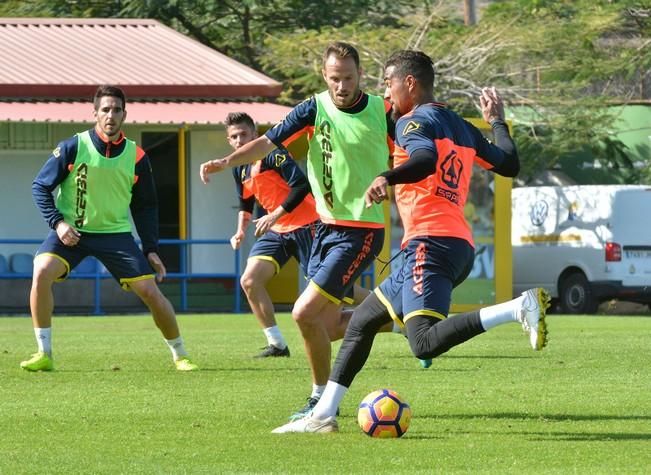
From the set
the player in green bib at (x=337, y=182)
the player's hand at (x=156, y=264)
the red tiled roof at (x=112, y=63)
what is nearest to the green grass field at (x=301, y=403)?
the player in green bib at (x=337, y=182)

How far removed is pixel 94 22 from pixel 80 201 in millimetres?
17940

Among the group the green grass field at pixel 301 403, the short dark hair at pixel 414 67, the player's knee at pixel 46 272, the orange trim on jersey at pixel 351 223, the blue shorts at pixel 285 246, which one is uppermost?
the short dark hair at pixel 414 67

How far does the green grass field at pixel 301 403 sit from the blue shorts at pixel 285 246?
3.03ft

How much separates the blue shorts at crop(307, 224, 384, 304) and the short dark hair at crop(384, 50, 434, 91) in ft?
3.99

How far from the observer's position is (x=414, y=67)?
27.1ft

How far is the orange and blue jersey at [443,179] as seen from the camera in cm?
820

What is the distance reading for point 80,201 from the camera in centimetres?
1244

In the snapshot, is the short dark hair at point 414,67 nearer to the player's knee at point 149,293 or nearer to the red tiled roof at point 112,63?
the player's knee at point 149,293

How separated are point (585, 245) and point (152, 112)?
7668 millimetres

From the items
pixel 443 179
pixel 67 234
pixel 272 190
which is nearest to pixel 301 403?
pixel 443 179

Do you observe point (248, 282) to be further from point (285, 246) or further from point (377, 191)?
point (377, 191)

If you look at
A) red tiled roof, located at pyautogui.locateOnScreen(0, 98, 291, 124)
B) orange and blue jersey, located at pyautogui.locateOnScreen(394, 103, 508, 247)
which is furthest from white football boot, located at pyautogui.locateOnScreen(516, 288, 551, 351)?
red tiled roof, located at pyautogui.locateOnScreen(0, 98, 291, 124)

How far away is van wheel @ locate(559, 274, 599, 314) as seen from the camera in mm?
26219

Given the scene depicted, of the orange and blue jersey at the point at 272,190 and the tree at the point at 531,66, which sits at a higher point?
the tree at the point at 531,66
